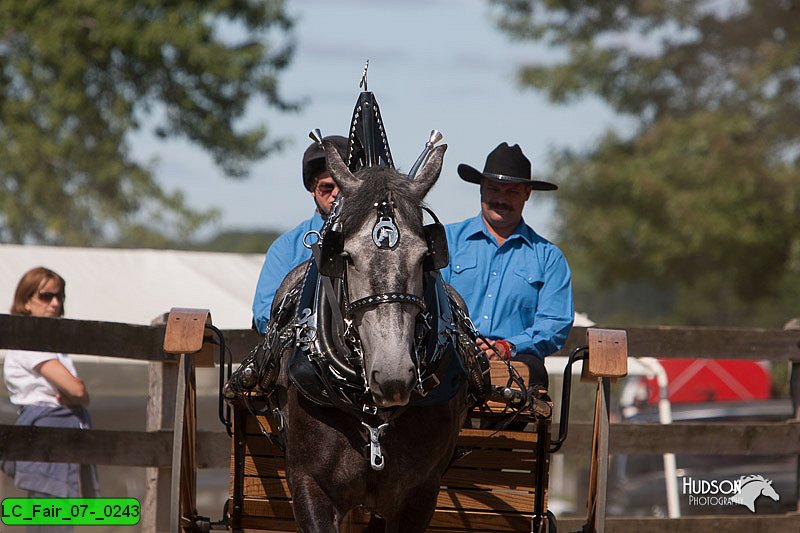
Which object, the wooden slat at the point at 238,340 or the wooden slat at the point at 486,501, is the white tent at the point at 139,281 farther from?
the wooden slat at the point at 486,501

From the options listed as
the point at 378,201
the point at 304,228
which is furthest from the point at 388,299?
the point at 304,228

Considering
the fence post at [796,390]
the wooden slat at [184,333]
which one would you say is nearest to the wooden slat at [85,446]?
the wooden slat at [184,333]

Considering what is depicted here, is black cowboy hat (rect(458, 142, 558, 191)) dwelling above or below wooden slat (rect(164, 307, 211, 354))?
above

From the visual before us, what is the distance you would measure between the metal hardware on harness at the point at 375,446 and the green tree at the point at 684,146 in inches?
521

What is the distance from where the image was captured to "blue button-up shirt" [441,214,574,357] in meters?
5.11

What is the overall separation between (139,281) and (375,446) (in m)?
6.24

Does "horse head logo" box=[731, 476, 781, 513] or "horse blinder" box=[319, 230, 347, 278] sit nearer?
"horse blinder" box=[319, 230, 347, 278]

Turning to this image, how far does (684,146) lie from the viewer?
1702 centimetres

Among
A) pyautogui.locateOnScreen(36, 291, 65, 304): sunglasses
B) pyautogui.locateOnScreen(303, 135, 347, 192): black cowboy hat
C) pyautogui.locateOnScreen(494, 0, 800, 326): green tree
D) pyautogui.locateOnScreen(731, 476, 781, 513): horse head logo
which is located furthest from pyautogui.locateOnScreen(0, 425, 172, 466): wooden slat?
pyautogui.locateOnScreen(494, 0, 800, 326): green tree

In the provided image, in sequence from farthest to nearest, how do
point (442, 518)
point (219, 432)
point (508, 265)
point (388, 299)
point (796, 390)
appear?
point (796, 390), point (219, 432), point (508, 265), point (442, 518), point (388, 299)

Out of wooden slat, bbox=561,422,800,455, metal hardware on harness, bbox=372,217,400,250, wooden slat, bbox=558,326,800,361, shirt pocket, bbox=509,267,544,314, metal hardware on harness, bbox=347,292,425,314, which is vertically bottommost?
metal hardware on harness, bbox=347,292,425,314

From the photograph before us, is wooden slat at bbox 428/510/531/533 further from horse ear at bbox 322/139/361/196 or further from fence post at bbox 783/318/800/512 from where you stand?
fence post at bbox 783/318/800/512

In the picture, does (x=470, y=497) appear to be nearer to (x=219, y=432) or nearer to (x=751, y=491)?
(x=219, y=432)

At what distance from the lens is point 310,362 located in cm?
380
